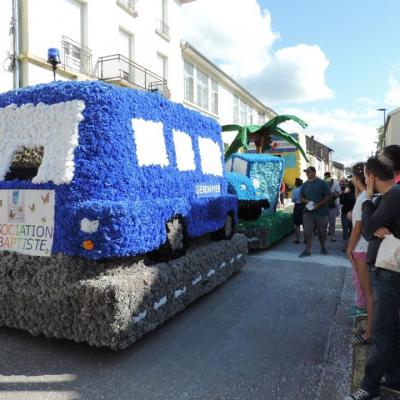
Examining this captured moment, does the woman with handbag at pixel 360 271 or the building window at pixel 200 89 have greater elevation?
the building window at pixel 200 89

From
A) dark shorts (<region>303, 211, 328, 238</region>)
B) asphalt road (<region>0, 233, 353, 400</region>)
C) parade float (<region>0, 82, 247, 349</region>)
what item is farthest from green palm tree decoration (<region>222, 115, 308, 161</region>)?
parade float (<region>0, 82, 247, 349</region>)

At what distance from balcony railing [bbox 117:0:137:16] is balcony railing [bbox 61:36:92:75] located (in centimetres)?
307

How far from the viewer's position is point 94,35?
14.0 metres

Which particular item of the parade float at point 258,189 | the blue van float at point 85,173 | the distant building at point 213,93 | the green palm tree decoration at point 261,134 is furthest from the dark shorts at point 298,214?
the distant building at point 213,93

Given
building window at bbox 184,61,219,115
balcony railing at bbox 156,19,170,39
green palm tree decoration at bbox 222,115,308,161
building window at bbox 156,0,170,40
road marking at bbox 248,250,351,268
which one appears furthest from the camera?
building window at bbox 184,61,219,115

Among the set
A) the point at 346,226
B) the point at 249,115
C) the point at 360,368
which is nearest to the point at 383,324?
the point at 360,368

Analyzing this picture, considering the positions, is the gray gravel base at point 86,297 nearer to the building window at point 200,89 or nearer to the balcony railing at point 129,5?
the balcony railing at point 129,5

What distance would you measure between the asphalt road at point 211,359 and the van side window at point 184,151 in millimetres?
1714

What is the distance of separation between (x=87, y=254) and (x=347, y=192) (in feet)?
23.6

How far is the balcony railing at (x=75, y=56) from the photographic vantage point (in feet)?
42.1

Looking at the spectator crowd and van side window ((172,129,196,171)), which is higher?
van side window ((172,129,196,171))

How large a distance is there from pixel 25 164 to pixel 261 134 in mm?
9978

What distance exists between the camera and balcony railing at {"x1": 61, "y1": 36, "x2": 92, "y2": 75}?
12836mm

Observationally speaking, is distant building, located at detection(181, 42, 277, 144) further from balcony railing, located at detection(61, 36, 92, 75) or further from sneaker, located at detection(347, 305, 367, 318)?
sneaker, located at detection(347, 305, 367, 318)
